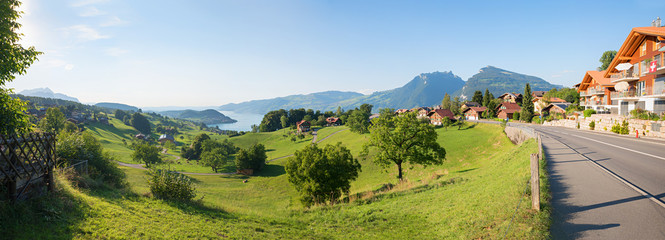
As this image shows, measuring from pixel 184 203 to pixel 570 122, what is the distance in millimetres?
66417

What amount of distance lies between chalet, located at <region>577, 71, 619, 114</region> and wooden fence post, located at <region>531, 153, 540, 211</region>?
59.1 meters

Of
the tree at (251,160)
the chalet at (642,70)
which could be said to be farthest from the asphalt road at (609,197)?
the tree at (251,160)

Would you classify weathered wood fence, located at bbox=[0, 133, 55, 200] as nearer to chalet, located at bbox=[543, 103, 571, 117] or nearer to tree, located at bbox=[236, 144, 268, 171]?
tree, located at bbox=[236, 144, 268, 171]

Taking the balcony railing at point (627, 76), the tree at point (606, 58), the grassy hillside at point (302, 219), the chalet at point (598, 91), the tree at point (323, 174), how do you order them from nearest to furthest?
1. the grassy hillside at point (302, 219)
2. the tree at point (323, 174)
3. the balcony railing at point (627, 76)
4. the chalet at point (598, 91)
5. the tree at point (606, 58)

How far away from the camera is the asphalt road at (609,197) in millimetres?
8102

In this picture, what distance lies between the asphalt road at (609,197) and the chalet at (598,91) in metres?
44.4

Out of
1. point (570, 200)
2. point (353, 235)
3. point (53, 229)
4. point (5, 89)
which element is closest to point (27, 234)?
point (53, 229)

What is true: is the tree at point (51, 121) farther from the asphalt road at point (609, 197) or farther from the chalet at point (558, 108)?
the chalet at point (558, 108)

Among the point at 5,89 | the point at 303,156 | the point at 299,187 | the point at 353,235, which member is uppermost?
the point at 5,89

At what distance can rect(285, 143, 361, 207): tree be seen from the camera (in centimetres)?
2772

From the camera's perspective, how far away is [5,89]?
38.2ft

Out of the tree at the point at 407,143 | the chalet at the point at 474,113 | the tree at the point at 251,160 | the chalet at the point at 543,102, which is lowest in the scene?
the tree at the point at 251,160

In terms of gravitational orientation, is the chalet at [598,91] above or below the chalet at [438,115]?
above

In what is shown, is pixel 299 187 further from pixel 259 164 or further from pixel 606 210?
pixel 259 164
